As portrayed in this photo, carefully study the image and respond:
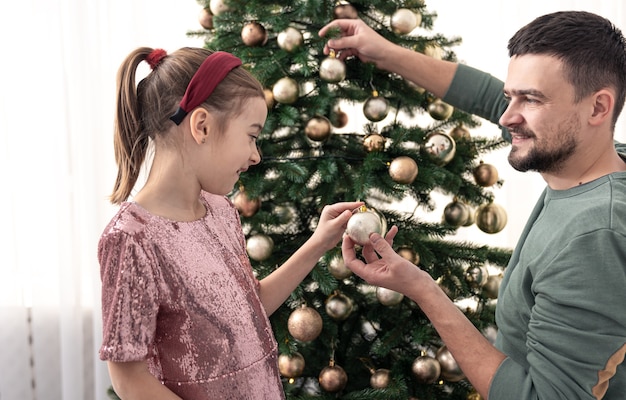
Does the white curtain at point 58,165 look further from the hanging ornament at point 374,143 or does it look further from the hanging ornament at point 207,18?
the hanging ornament at point 374,143

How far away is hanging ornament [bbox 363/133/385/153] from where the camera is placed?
5.63 ft

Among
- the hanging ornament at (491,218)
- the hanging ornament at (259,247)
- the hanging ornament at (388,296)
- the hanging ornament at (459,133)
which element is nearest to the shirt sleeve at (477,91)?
the hanging ornament at (459,133)

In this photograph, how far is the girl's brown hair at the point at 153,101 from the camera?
1.17m

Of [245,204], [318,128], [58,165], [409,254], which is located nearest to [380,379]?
[409,254]

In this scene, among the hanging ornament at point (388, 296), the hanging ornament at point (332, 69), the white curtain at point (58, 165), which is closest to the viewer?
the hanging ornament at point (332, 69)

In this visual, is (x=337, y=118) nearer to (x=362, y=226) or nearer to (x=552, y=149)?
(x=362, y=226)

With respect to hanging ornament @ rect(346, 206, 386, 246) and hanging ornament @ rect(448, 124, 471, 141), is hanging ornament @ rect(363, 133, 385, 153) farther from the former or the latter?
hanging ornament @ rect(346, 206, 386, 246)

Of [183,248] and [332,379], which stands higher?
[183,248]

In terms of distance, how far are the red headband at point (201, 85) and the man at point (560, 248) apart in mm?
448

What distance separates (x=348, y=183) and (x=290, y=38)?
408mm

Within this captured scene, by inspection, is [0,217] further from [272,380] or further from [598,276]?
[598,276]

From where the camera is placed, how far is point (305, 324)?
65.3 inches

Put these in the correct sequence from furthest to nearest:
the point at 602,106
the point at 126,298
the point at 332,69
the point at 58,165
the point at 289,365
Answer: the point at 58,165 < the point at 289,365 < the point at 332,69 < the point at 602,106 < the point at 126,298

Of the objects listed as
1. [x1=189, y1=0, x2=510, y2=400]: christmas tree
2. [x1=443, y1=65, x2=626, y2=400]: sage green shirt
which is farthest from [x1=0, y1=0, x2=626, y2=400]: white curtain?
[x1=443, y1=65, x2=626, y2=400]: sage green shirt
